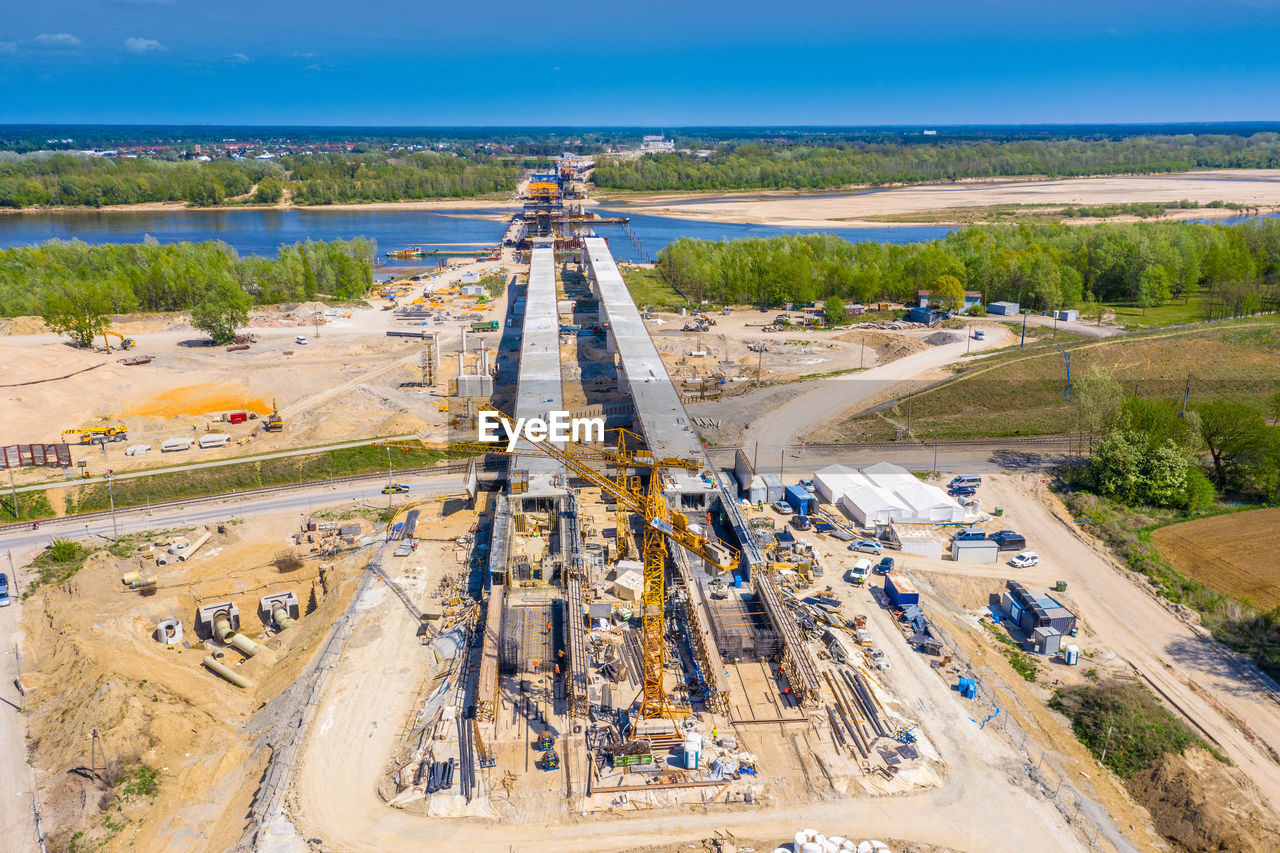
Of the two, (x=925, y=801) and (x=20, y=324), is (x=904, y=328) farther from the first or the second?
(x=20, y=324)

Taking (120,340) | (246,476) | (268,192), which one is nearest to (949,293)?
(246,476)

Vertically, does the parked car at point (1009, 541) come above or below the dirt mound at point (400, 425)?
below

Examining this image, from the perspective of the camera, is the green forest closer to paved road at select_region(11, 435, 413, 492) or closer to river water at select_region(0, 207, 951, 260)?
river water at select_region(0, 207, 951, 260)

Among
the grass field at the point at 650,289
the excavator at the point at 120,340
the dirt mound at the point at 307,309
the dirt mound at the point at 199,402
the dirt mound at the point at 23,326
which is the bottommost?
the dirt mound at the point at 199,402

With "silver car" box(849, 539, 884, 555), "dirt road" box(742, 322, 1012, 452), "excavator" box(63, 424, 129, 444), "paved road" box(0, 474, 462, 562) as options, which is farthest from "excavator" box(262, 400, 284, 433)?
"silver car" box(849, 539, 884, 555)

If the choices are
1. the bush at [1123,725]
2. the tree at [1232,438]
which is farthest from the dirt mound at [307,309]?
the bush at [1123,725]

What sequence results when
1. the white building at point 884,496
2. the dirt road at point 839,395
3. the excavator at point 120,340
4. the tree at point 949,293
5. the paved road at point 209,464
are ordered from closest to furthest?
the white building at point 884,496 → the paved road at point 209,464 → the dirt road at point 839,395 → the excavator at point 120,340 → the tree at point 949,293

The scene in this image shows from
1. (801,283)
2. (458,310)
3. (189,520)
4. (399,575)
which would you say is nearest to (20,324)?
(458,310)

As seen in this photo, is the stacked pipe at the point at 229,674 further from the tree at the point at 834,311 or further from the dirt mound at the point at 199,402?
the tree at the point at 834,311
